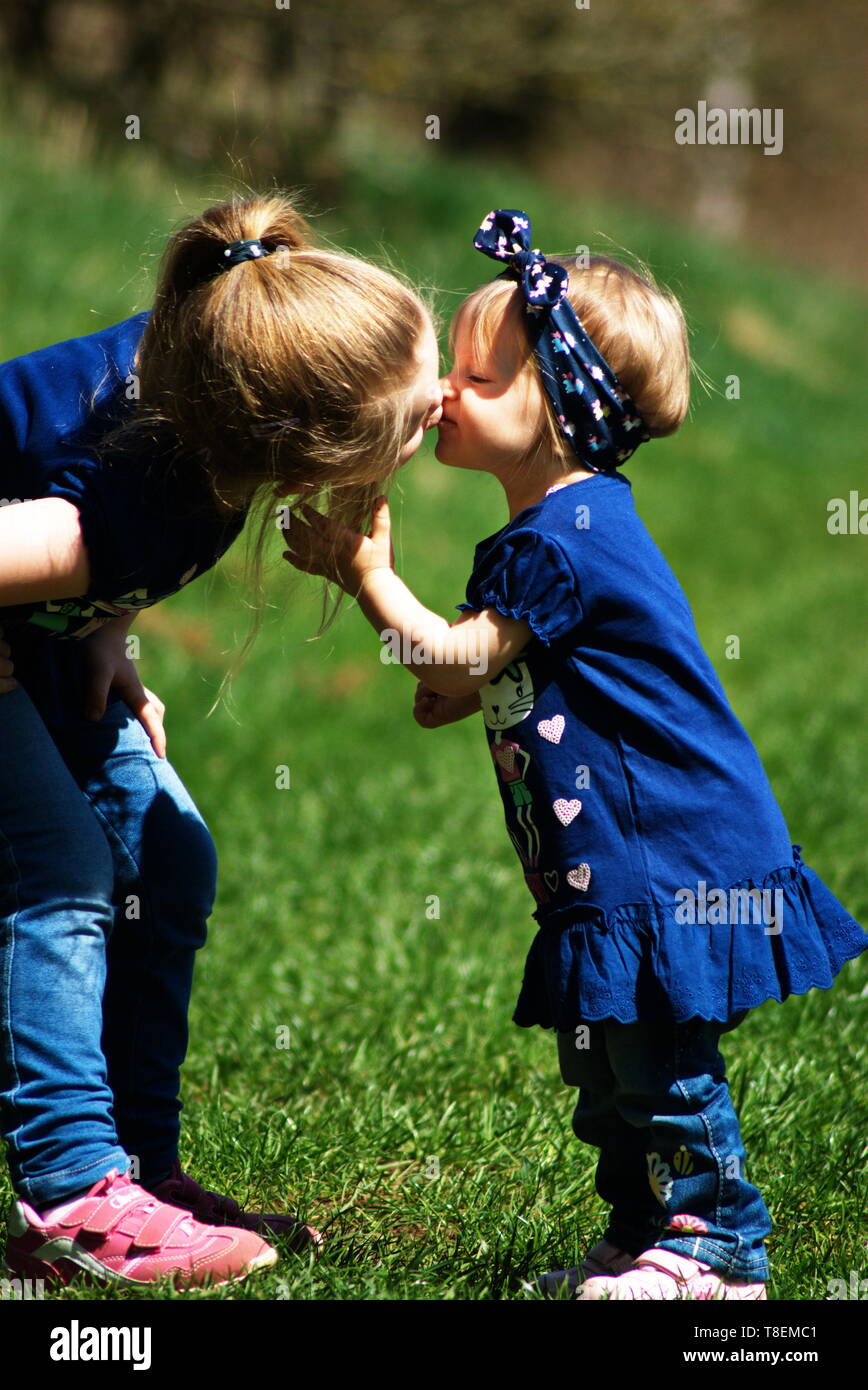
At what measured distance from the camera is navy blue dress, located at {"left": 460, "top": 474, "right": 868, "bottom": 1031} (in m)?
1.89

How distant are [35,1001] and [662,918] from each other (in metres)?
0.86

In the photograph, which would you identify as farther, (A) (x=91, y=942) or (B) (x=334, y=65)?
(B) (x=334, y=65)

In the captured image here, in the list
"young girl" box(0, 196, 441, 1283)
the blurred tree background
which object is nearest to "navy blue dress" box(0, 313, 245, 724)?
"young girl" box(0, 196, 441, 1283)

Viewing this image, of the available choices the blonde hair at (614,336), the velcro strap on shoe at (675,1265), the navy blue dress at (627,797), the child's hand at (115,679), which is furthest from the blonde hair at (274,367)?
the velcro strap on shoe at (675,1265)

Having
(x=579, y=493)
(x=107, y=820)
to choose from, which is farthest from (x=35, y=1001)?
(x=579, y=493)

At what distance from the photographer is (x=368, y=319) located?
1877 millimetres

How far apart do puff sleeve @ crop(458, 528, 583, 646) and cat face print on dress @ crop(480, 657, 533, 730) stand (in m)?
0.08

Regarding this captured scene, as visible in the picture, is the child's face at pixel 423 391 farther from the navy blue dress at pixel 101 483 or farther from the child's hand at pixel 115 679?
the child's hand at pixel 115 679

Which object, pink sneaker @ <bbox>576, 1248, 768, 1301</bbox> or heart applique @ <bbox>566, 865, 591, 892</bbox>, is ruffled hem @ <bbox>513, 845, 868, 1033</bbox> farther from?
pink sneaker @ <bbox>576, 1248, 768, 1301</bbox>

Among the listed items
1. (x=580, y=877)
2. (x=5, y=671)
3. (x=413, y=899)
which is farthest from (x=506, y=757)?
(x=413, y=899)

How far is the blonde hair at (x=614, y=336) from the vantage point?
1990 mm

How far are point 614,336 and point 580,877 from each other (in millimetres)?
751

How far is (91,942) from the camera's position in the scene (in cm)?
200

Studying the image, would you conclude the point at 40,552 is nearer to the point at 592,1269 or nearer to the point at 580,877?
the point at 580,877
